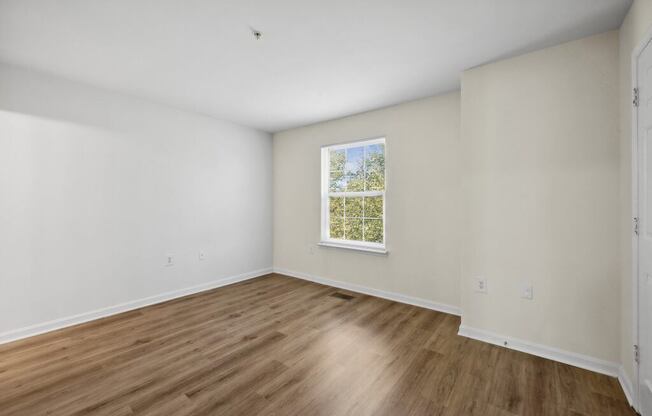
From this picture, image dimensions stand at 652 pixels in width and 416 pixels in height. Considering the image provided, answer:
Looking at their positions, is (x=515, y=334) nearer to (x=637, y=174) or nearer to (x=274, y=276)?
(x=637, y=174)

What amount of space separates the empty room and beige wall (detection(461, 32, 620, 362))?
16 mm

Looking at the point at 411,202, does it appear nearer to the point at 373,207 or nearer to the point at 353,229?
the point at 373,207

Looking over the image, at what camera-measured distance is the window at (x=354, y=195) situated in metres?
3.88

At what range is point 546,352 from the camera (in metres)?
2.24

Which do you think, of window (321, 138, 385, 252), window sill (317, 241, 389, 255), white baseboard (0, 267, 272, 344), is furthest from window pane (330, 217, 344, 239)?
white baseboard (0, 267, 272, 344)

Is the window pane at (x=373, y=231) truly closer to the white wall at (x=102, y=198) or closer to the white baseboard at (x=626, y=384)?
the white wall at (x=102, y=198)

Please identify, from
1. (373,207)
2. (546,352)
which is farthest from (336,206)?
(546,352)

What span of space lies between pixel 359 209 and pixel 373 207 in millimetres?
238

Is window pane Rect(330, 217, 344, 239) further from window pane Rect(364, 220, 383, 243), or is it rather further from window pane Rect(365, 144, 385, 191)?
window pane Rect(365, 144, 385, 191)

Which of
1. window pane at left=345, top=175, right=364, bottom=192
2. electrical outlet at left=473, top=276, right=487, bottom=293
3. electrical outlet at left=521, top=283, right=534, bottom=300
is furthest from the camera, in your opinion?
window pane at left=345, top=175, right=364, bottom=192

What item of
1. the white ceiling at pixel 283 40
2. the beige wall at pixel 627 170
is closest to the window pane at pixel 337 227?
the white ceiling at pixel 283 40

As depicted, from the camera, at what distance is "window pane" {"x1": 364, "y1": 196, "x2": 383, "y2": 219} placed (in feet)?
12.7

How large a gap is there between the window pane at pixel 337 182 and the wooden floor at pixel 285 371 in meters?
1.95

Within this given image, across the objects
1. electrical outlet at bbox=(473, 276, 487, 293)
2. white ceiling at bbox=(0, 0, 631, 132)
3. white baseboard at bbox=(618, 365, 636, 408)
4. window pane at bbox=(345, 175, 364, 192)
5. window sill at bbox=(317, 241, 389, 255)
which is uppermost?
white ceiling at bbox=(0, 0, 631, 132)
